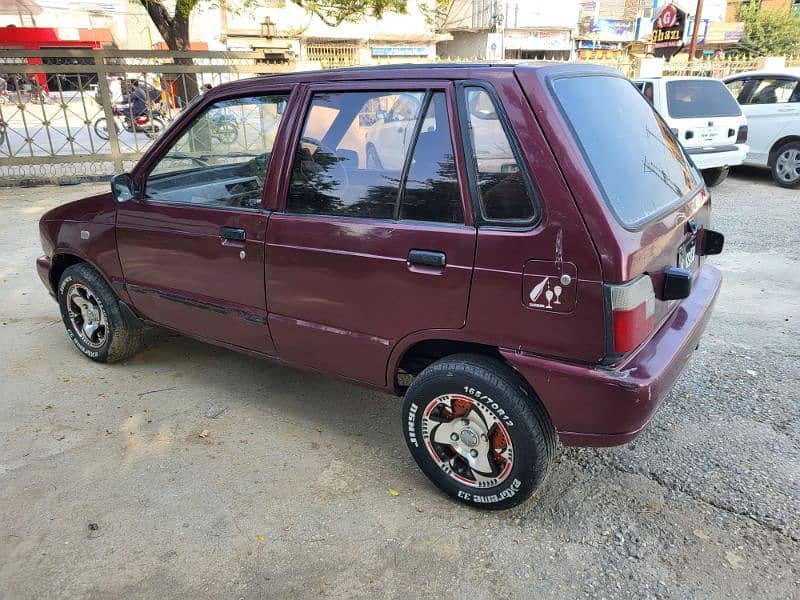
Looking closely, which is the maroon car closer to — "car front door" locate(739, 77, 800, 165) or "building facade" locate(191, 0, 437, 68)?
"car front door" locate(739, 77, 800, 165)

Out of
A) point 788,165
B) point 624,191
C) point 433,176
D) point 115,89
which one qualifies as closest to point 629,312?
point 624,191

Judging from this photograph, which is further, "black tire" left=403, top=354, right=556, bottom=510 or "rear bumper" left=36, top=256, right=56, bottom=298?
"rear bumper" left=36, top=256, right=56, bottom=298

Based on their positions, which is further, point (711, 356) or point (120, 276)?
point (711, 356)

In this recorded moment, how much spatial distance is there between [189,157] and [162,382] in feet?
4.70

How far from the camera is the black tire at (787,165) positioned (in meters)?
9.29

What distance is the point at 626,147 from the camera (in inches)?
101

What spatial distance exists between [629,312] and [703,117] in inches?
313

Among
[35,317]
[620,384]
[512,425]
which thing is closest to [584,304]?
[620,384]

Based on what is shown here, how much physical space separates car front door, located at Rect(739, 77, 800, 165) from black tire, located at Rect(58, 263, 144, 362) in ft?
31.4

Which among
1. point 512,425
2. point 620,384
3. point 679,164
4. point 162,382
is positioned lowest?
point 162,382

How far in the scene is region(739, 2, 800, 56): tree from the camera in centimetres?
3619

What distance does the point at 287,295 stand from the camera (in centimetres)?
296

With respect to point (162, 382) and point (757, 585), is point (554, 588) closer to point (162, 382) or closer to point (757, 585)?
point (757, 585)

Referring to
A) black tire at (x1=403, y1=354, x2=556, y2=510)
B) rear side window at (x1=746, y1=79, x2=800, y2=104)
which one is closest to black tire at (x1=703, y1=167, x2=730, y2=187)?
rear side window at (x1=746, y1=79, x2=800, y2=104)
